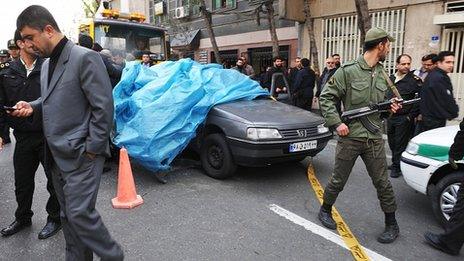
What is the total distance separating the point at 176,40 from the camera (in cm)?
2148

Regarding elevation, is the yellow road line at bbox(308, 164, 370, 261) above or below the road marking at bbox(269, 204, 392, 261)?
below

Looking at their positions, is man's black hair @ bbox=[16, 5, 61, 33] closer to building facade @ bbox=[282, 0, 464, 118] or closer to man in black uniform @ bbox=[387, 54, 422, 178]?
man in black uniform @ bbox=[387, 54, 422, 178]

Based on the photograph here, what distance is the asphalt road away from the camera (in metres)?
3.19

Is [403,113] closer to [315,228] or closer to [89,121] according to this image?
[315,228]

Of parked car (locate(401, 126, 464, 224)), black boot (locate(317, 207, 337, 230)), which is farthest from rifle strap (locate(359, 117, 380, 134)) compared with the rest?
black boot (locate(317, 207, 337, 230))

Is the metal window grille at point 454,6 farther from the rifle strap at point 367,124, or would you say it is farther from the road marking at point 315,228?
the road marking at point 315,228

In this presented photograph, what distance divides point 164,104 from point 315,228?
242cm

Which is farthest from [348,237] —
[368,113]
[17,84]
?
[17,84]

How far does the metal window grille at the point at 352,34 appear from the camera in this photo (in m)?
10.9

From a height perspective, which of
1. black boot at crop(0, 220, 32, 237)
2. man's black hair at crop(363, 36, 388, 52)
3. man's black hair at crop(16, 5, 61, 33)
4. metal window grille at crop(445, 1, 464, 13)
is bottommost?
black boot at crop(0, 220, 32, 237)

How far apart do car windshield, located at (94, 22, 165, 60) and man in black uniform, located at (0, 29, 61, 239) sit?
→ 5430 millimetres

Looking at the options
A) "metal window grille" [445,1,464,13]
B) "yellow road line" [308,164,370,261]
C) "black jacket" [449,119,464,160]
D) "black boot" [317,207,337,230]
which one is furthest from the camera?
"metal window grille" [445,1,464,13]

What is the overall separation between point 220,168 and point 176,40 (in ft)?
58.0

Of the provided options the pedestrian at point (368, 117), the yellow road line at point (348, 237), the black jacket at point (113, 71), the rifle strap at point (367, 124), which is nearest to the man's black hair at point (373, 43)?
the pedestrian at point (368, 117)
